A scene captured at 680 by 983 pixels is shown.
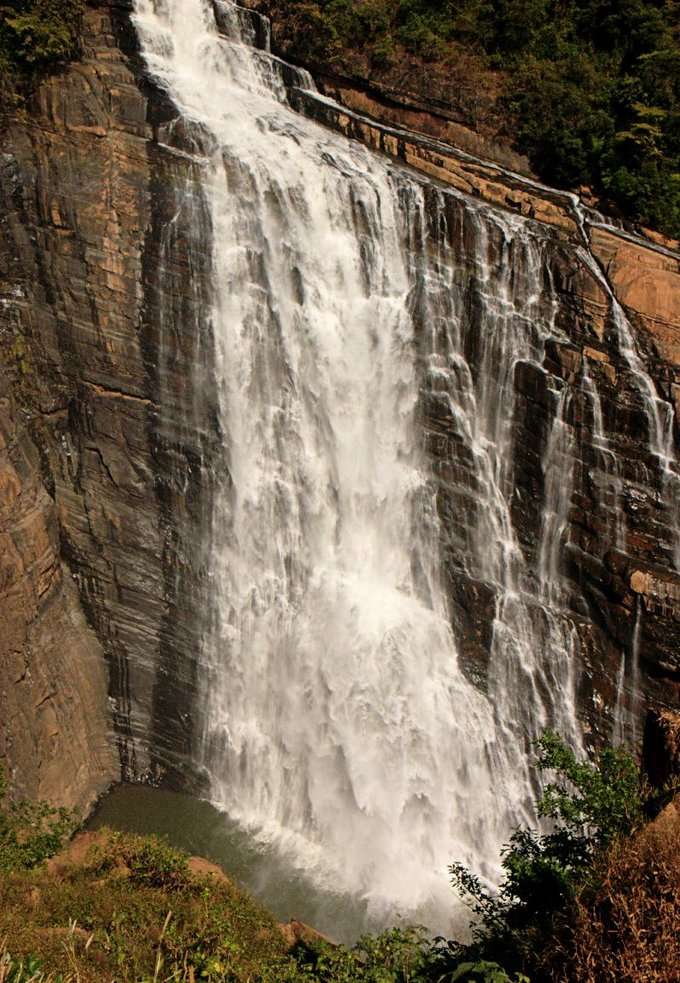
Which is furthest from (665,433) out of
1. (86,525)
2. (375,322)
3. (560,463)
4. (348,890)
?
(86,525)

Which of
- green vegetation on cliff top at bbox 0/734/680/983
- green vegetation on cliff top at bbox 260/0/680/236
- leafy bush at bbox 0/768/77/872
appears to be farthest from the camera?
green vegetation on cliff top at bbox 260/0/680/236

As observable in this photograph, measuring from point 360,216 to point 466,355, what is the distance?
3997 millimetres

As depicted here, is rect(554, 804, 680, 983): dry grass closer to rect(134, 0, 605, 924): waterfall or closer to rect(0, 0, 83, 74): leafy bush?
rect(134, 0, 605, 924): waterfall

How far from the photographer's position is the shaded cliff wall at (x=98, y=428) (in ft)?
66.4

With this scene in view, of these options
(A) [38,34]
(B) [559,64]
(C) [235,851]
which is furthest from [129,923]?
(B) [559,64]

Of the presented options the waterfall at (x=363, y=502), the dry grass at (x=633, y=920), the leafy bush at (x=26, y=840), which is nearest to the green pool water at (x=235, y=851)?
the waterfall at (x=363, y=502)

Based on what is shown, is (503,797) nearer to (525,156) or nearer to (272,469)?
(272,469)

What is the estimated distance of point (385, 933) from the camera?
1193 centimetres

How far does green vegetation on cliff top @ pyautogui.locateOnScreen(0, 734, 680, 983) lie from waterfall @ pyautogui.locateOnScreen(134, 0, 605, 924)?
242 inches

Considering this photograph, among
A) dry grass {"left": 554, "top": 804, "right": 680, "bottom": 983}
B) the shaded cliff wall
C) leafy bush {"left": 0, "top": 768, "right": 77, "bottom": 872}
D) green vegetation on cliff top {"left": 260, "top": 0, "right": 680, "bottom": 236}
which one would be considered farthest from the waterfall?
dry grass {"left": 554, "top": 804, "right": 680, "bottom": 983}

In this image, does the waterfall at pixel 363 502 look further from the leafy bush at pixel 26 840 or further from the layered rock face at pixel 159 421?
the leafy bush at pixel 26 840

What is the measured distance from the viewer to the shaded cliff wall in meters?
20.2

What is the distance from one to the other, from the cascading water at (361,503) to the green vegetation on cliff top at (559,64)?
341 centimetres

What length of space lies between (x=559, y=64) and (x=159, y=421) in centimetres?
1523
